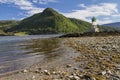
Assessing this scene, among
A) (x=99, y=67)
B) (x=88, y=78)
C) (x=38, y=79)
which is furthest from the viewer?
(x=99, y=67)

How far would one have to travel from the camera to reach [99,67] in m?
16.7

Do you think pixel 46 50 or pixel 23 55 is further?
pixel 46 50

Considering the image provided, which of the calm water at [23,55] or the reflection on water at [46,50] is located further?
the reflection on water at [46,50]

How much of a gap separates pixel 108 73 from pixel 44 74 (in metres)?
4.31

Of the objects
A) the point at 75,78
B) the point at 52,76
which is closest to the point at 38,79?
the point at 52,76

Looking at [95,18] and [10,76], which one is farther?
[95,18]

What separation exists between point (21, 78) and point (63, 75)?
2720 mm

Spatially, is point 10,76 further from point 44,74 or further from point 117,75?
point 117,75

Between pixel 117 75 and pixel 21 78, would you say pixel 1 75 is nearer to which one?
pixel 21 78

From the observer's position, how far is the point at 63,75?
14.5m

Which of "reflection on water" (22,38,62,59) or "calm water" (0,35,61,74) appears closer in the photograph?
"calm water" (0,35,61,74)

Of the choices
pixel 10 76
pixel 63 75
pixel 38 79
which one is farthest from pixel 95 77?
pixel 10 76

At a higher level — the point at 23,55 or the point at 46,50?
the point at 23,55

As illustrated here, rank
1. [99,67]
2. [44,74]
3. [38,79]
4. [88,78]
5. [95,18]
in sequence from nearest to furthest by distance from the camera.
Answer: [88,78] < [38,79] < [44,74] < [99,67] < [95,18]
